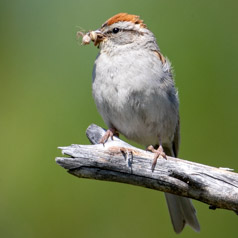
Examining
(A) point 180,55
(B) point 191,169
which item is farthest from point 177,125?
(B) point 191,169

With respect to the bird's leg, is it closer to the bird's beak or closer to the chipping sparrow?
the chipping sparrow

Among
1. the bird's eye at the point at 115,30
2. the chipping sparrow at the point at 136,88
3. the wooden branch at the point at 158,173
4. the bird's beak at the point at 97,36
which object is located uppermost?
the bird's eye at the point at 115,30

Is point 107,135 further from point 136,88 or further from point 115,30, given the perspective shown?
point 115,30

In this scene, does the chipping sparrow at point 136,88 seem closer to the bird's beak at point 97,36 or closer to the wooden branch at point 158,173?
the bird's beak at point 97,36

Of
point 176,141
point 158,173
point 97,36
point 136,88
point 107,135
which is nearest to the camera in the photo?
point 158,173

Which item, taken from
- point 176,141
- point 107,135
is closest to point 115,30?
point 107,135

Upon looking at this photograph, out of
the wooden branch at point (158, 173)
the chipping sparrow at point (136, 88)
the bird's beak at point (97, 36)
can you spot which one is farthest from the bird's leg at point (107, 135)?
the bird's beak at point (97, 36)
